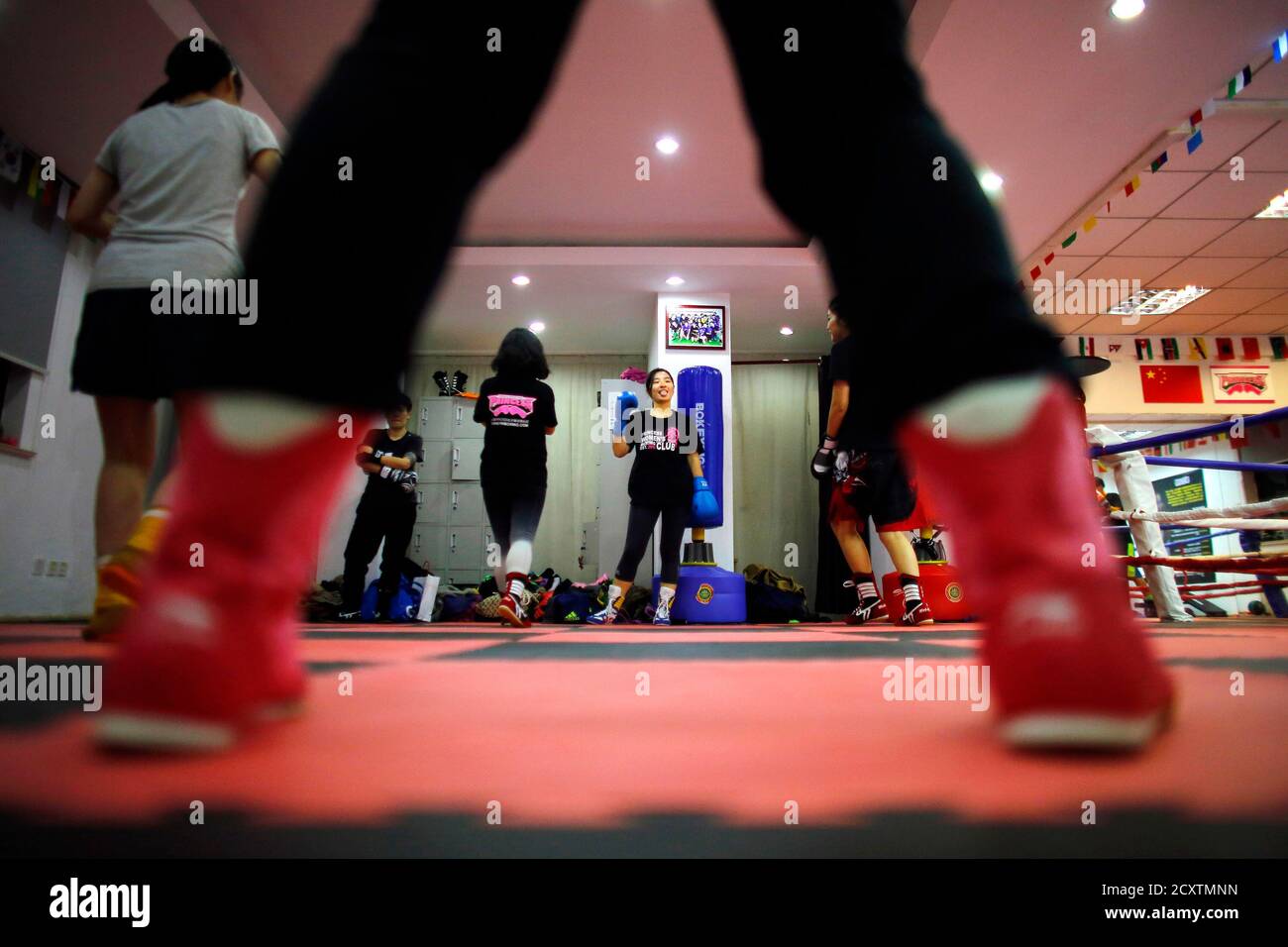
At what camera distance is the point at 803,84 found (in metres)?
0.43

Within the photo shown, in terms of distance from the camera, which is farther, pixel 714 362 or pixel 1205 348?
pixel 1205 348

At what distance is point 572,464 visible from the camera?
6.16 m

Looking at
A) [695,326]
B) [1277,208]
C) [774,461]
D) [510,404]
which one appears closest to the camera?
[510,404]

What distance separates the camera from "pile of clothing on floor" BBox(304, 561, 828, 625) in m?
4.19

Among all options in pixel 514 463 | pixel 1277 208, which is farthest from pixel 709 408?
pixel 1277 208

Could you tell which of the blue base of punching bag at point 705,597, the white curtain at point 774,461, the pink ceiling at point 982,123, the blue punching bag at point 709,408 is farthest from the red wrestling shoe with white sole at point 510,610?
the white curtain at point 774,461

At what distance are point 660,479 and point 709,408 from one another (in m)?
1.90

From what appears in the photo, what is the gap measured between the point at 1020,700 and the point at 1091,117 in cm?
412

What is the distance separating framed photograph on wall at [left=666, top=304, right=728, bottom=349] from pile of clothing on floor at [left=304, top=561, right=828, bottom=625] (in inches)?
78.8

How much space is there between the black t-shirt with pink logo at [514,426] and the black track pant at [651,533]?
87cm

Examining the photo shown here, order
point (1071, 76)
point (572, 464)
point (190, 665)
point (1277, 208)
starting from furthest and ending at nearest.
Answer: point (572, 464) < point (1277, 208) < point (1071, 76) < point (190, 665)

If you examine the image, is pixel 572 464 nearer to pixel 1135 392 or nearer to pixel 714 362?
pixel 714 362

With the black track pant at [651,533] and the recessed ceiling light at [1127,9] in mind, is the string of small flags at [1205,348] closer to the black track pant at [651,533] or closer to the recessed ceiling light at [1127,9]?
the recessed ceiling light at [1127,9]

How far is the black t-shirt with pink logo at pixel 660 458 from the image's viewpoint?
11.0ft
